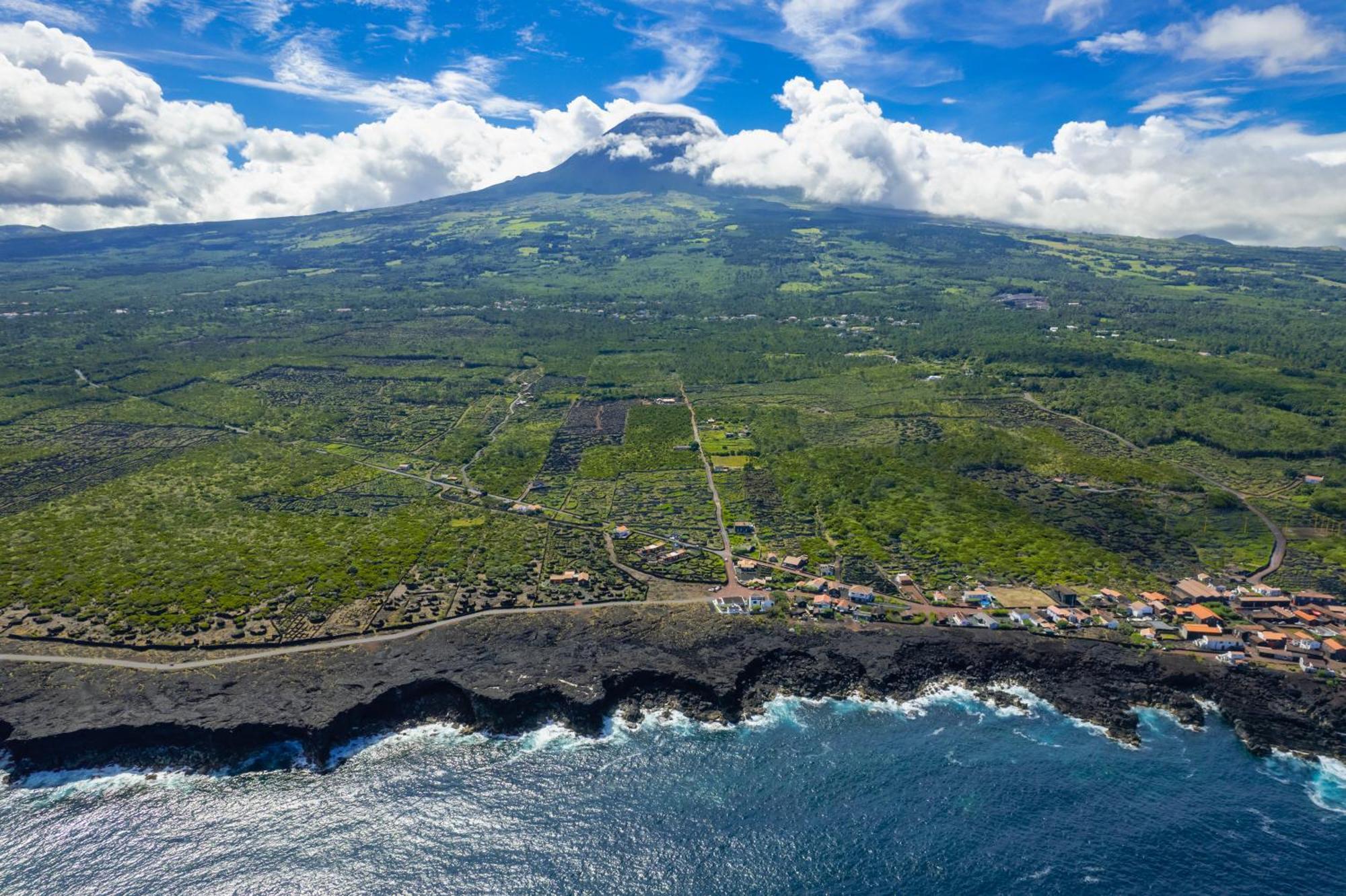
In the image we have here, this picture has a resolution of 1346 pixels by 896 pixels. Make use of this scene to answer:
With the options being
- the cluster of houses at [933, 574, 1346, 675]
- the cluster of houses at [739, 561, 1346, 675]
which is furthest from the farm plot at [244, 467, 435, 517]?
the cluster of houses at [933, 574, 1346, 675]

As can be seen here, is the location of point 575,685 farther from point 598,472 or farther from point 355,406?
point 355,406

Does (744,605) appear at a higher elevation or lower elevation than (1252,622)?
lower

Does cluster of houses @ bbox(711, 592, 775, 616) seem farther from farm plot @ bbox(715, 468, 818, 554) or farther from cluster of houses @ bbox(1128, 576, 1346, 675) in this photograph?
cluster of houses @ bbox(1128, 576, 1346, 675)

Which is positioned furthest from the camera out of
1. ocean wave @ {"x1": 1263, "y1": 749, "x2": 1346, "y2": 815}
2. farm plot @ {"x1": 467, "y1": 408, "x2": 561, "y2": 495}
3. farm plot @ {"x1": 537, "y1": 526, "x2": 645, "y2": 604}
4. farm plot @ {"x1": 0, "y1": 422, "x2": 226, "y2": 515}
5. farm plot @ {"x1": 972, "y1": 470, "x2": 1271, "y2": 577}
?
farm plot @ {"x1": 467, "y1": 408, "x2": 561, "y2": 495}

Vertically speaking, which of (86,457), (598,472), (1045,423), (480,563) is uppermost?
(1045,423)

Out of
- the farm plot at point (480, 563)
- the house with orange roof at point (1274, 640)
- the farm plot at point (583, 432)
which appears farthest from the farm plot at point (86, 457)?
the house with orange roof at point (1274, 640)

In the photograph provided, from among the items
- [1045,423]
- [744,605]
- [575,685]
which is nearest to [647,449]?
[744,605]

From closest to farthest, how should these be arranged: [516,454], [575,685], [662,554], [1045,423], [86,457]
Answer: [575,685] → [662,554] → [86,457] → [516,454] → [1045,423]

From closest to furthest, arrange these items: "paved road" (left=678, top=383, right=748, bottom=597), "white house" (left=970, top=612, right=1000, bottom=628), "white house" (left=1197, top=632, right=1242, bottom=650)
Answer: "white house" (left=1197, top=632, right=1242, bottom=650), "white house" (left=970, top=612, right=1000, bottom=628), "paved road" (left=678, top=383, right=748, bottom=597)
